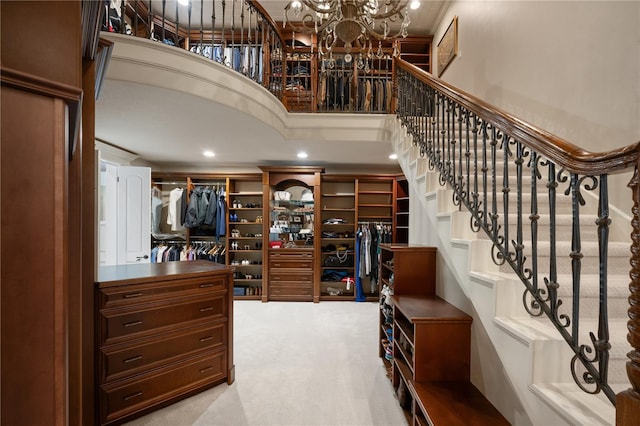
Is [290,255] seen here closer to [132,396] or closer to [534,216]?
[132,396]

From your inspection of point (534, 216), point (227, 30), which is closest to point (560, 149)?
point (534, 216)

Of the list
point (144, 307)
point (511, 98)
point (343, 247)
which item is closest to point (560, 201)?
point (511, 98)

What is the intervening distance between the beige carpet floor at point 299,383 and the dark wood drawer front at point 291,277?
896mm

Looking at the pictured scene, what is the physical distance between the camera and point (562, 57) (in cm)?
207

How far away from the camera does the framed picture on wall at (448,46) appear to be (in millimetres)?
3771

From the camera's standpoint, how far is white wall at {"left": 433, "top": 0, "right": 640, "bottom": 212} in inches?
63.6

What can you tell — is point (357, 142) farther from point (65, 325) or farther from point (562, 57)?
point (65, 325)

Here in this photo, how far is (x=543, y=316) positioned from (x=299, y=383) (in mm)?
1893

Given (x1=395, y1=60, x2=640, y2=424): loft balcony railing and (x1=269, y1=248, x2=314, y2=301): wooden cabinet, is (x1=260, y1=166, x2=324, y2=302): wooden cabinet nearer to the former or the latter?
(x1=269, y1=248, x2=314, y2=301): wooden cabinet

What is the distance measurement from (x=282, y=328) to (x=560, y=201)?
3073 mm

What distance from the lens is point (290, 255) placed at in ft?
14.7

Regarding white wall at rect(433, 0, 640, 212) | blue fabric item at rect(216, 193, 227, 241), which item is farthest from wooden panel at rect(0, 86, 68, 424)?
blue fabric item at rect(216, 193, 227, 241)

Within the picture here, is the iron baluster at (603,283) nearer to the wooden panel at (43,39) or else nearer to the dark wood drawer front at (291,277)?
the wooden panel at (43,39)

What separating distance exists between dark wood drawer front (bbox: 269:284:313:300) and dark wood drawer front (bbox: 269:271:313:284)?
0.27ft
